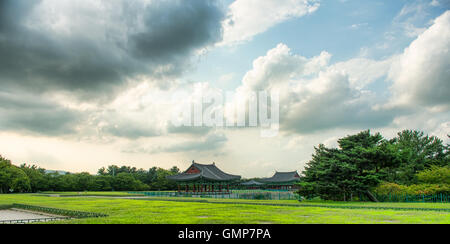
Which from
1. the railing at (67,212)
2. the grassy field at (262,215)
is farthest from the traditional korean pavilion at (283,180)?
the railing at (67,212)

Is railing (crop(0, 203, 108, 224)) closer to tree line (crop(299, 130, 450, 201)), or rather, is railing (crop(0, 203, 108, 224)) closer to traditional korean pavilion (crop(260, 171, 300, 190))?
tree line (crop(299, 130, 450, 201))

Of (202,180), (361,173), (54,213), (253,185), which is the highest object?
(361,173)

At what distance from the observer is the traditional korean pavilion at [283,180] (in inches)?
2621

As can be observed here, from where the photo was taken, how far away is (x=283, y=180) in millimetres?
67438

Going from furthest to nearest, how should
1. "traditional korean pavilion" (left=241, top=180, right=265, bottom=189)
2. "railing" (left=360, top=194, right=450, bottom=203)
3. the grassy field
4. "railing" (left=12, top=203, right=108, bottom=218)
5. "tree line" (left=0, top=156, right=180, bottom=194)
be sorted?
"traditional korean pavilion" (left=241, top=180, right=265, bottom=189)
"tree line" (left=0, top=156, right=180, bottom=194)
"railing" (left=360, top=194, right=450, bottom=203)
"railing" (left=12, top=203, right=108, bottom=218)
the grassy field

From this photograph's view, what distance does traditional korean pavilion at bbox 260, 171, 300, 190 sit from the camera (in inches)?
2621

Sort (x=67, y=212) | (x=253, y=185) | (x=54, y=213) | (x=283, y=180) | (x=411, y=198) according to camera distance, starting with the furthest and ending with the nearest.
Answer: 1. (x=253, y=185)
2. (x=283, y=180)
3. (x=411, y=198)
4. (x=54, y=213)
5. (x=67, y=212)

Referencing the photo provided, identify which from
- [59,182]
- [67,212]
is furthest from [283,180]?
[67,212]

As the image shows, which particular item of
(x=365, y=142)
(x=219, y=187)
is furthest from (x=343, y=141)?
(x=219, y=187)

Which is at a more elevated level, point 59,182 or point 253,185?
point 59,182

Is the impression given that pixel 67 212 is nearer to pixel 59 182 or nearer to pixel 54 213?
pixel 54 213

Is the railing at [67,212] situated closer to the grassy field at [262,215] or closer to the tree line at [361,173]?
the grassy field at [262,215]

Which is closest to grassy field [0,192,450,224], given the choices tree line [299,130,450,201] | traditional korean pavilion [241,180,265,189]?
tree line [299,130,450,201]
